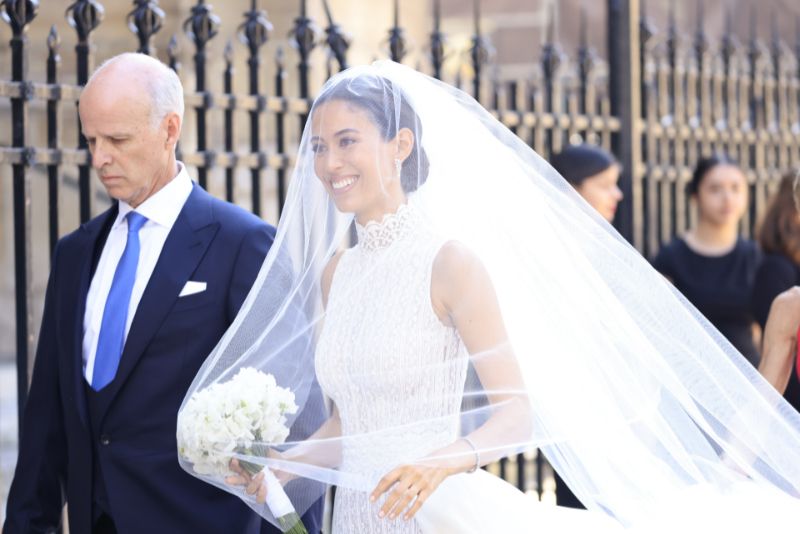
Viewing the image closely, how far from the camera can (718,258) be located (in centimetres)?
658

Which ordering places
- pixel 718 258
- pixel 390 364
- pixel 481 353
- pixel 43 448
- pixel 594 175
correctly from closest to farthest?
pixel 481 353, pixel 390 364, pixel 43 448, pixel 594 175, pixel 718 258

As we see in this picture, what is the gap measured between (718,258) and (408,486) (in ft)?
13.6

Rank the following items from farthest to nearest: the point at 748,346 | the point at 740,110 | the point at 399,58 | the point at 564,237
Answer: the point at 740,110 < the point at 748,346 < the point at 399,58 < the point at 564,237

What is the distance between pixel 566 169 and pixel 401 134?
8.65 ft

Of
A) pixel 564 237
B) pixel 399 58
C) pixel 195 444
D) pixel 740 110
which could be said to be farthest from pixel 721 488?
pixel 740 110

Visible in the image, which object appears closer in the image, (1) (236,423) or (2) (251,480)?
(1) (236,423)

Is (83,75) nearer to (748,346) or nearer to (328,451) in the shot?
(328,451)

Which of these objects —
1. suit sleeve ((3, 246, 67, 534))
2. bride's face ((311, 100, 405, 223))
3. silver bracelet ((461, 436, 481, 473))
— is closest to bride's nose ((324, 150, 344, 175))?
bride's face ((311, 100, 405, 223))

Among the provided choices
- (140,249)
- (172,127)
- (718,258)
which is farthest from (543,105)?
(140,249)

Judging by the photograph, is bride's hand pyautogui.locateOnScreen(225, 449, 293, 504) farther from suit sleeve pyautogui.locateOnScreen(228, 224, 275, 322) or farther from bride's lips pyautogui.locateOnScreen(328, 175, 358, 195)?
bride's lips pyautogui.locateOnScreen(328, 175, 358, 195)

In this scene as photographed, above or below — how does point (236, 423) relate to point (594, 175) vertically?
below

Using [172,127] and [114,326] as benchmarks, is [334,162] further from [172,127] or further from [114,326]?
[114,326]

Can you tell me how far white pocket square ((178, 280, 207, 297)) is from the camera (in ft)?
11.1

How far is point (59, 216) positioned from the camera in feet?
14.5
